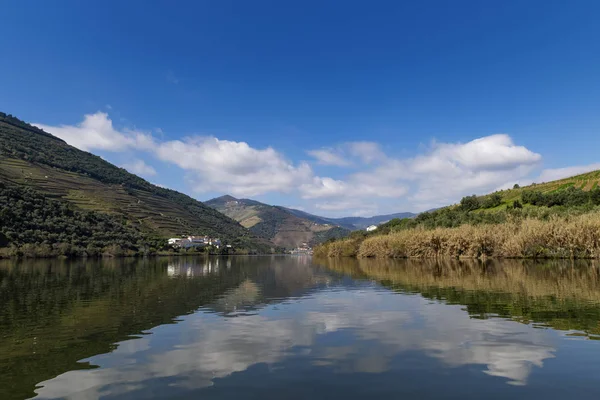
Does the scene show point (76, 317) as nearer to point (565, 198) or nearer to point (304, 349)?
point (304, 349)

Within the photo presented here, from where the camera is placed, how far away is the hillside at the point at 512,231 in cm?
8062

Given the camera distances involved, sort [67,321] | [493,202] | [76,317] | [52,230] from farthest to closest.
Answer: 1. [493,202]
2. [52,230]
3. [76,317]
4. [67,321]

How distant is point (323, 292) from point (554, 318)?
20623 mm

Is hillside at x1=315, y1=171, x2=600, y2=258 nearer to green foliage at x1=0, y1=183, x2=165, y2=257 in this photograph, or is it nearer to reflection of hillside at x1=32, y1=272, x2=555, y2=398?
reflection of hillside at x1=32, y1=272, x2=555, y2=398

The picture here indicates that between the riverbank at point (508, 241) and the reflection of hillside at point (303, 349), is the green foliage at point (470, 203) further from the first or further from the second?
the reflection of hillside at point (303, 349)

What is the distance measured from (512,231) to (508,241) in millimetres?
3255

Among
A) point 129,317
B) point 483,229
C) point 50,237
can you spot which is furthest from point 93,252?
point 129,317

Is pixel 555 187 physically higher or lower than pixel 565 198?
higher

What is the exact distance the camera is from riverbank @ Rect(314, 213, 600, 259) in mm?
78062

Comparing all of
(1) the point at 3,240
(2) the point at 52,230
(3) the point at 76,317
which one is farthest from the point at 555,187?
(1) the point at 3,240

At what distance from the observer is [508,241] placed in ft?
294

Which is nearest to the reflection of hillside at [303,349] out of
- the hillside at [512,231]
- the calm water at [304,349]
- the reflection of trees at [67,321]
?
the calm water at [304,349]

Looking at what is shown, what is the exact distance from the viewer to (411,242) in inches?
4532

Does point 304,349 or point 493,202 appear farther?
point 493,202
